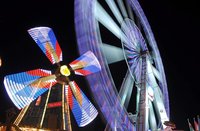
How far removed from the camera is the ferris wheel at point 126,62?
28.8ft

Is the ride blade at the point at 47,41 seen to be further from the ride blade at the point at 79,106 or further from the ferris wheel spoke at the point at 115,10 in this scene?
the ferris wheel spoke at the point at 115,10

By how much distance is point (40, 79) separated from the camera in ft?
27.6

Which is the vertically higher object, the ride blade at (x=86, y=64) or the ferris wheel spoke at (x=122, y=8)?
the ferris wheel spoke at (x=122, y=8)

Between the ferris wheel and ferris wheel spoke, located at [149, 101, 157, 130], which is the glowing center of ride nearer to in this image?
the ferris wheel

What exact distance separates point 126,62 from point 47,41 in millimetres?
3330

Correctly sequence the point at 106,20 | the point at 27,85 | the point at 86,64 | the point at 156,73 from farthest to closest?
the point at 156,73, the point at 106,20, the point at 86,64, the point at 27,85

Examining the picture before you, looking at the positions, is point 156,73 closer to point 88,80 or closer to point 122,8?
point 122,8

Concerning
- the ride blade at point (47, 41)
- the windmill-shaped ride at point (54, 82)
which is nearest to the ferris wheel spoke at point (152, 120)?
the windmill-shaped ride at point (54, 82)

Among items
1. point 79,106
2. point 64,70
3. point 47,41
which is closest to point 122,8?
point 47,41

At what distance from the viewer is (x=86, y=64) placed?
9.02m

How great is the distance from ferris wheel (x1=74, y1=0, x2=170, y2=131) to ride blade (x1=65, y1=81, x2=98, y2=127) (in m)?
0.42

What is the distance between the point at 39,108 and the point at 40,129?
2.23 metres

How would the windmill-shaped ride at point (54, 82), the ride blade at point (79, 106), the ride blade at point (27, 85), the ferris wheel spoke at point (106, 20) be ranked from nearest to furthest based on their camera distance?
the ride blade at point (27, 85), the windmill-shaped ride at point (54, 82), the ride blade at point (79, 106), the ferris wheel spoke at point (106, 20)

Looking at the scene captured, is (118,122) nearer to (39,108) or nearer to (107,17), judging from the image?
(39,108)
